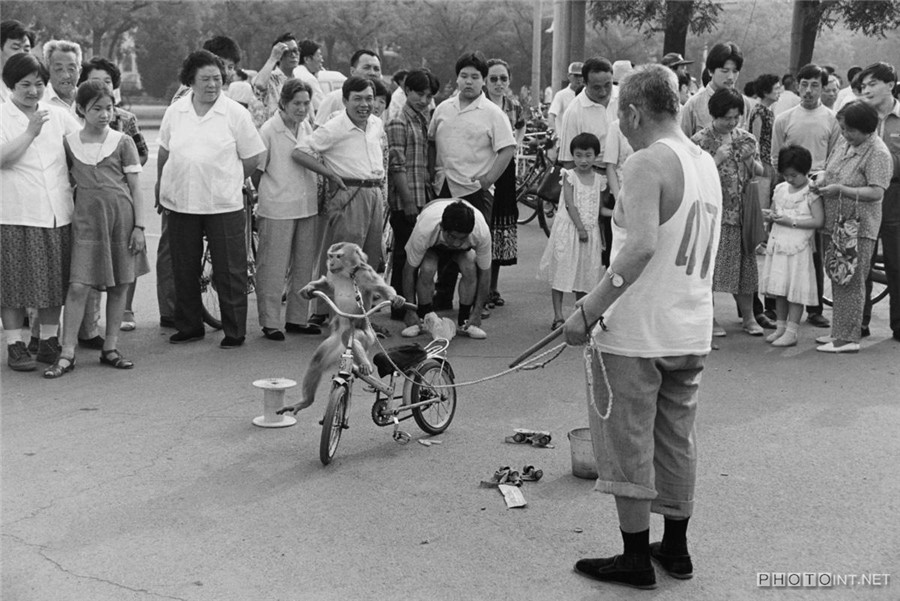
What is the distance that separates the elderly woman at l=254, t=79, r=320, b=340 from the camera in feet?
27.8

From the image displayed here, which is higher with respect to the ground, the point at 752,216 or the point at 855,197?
the point at 855,197

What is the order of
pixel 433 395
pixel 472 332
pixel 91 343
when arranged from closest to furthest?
pixel 433 395 < pixel 91 343 < pixel 472 332

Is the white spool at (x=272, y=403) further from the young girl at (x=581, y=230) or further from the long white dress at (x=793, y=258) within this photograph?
the long white dress at (x=793, y=258)

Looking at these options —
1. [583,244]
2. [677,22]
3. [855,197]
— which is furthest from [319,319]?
[677,22]

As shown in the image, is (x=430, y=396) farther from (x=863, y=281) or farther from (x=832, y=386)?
(x=863, y=281)

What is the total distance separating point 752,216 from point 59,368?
515 cm

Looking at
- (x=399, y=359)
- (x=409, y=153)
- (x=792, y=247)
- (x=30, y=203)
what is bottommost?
(x=399, y=359)

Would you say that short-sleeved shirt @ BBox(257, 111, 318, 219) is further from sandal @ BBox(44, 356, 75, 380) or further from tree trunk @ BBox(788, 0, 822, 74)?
tree trunk @ BBox(788, 0, 822, 74)

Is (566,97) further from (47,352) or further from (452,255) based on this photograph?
(47,352)

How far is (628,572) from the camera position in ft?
14.2

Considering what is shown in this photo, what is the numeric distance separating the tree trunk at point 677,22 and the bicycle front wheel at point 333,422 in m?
17.6

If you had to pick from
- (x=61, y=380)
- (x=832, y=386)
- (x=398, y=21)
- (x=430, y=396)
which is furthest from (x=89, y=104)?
(x=398, y=21)

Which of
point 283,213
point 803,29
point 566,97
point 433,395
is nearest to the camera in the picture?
point 433,395

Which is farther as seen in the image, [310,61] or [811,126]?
[310,61]
